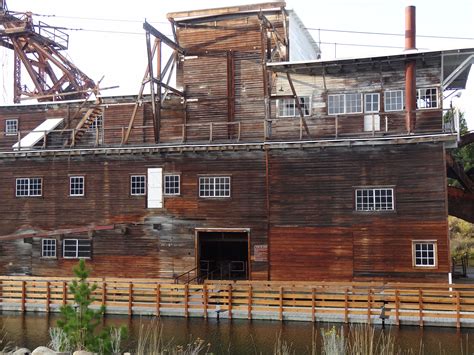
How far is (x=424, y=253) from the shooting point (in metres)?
22.8

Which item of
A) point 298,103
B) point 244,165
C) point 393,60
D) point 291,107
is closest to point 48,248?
point 244,165

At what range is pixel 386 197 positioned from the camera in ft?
77.6

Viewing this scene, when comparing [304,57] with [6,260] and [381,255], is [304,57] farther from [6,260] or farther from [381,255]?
[6,260]

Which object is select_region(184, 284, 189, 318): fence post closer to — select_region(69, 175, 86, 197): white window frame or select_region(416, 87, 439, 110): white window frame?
select_region(69, 175, 86, 197): white window frame

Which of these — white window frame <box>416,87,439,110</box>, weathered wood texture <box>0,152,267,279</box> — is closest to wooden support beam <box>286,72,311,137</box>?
weathered wood texture <box>0,152,267,279</box>

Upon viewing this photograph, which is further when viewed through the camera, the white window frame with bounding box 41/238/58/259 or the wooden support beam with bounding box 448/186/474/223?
the white window frame with bounding box 41/238/58/259

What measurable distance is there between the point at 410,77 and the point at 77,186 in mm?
18268

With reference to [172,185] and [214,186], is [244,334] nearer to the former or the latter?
[214,186]

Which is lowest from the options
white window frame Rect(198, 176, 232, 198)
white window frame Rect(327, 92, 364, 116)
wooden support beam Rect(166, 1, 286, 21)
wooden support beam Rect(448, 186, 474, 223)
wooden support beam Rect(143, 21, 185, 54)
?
wooden support beam Rect(448, 186, 474, 223)

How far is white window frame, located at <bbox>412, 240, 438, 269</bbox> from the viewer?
22.6 meters

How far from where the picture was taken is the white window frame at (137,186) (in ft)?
90.6

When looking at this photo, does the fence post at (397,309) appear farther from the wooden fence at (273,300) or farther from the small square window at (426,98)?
the small square window at (426,98)

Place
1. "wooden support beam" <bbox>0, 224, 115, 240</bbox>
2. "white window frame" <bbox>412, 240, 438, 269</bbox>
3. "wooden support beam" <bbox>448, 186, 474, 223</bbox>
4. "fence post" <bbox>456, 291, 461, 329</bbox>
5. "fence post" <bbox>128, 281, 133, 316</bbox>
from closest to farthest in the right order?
1. "fence post" <bbox>456, 291, 461, 329</bbox>
2. "white window frame" <bbox>412, 240, 438, 269</bbox>
3. "fence post" <bbox>128, 281, 133, 316</bbox>
4. "wooden support beam" <bbox>0, 224, 115, 240</bbox>
5. "wooden support beam" <bbox>448, 186, 474, 223</bbox>

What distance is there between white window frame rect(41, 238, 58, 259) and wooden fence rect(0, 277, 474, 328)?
3320mm
